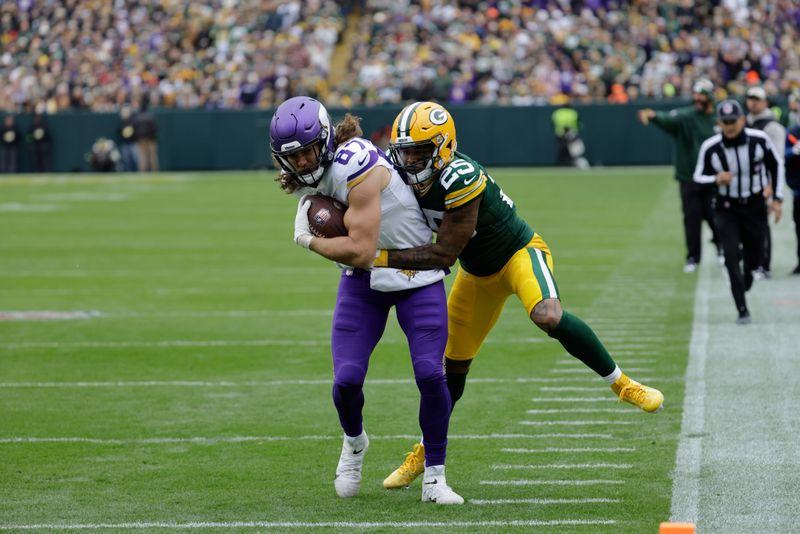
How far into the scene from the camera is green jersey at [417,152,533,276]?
5441 millimetres

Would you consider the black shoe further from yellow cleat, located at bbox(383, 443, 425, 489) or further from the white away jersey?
the white away jersey

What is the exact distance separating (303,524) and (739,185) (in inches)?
230

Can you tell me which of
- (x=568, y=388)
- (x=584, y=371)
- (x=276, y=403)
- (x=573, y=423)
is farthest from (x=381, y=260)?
(x=584, y=371)

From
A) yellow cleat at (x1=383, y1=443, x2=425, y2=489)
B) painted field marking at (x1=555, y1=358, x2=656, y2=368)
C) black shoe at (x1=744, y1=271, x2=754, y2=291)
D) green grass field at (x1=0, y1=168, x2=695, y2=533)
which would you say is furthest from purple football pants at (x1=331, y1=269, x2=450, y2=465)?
black shoe at (x1=744, y1=271, x2=754, y2=291)

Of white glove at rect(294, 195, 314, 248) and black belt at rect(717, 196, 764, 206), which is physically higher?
white glove at rect(294, 195, 314, 248)

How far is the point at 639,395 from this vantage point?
18.9ft

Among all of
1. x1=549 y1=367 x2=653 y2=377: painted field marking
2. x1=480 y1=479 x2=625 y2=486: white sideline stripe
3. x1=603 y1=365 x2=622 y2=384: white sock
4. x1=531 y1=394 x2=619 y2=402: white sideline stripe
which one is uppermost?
x1=603 y1=365 x2=622 y2=384: white sock

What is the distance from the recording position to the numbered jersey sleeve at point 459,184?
5434mm

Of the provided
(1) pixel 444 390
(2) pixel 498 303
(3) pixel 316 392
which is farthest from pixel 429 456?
(3) pixel 316 392

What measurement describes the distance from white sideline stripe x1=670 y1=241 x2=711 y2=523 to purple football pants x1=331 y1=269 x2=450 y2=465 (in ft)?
3.06

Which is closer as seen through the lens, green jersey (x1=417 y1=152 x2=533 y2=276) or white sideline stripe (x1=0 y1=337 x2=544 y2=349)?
green jersey (x1=417 y1=152 x2=533 y2=276)

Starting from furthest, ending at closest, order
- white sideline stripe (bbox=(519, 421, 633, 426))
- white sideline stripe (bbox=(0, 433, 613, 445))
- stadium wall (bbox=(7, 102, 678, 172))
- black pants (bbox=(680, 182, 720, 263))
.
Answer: stadium wall (bbox=(7, 102, 678, 172)) < black pants (bbox=(680, 182, 720, 263)) < white sideline stripe (bbox=(519, 421, 633, 426)) < white sideline stripe (bbox=(0, 433, 613, 445))

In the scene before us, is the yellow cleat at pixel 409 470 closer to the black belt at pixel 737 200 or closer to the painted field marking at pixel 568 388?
the painted field marking at pixel 568 388

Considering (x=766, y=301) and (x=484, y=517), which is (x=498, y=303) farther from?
(x=766, y=301)
